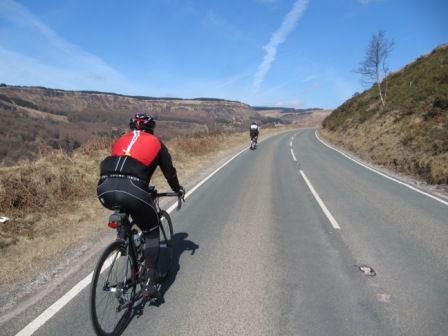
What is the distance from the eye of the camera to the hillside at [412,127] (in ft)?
51.4

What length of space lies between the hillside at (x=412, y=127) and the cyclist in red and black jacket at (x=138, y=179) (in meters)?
11.8

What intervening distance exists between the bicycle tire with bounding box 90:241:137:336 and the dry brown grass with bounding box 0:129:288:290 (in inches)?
72.3

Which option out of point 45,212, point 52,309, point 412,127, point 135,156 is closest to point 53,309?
point 52,309

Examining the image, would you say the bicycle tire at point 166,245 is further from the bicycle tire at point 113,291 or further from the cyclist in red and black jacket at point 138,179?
the bicycle tire at point 113,291

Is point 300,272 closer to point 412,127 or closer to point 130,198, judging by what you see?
point 130,198

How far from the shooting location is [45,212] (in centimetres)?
822

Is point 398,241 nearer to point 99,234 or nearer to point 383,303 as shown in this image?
point 383,303

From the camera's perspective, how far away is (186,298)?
14.1 feet

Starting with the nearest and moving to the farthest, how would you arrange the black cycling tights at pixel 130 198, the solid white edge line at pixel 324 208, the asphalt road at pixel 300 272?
1. the black cycling tights at pixel 130 198
2. the asphalt road at pixel 300 272
3. the solid white edge line at pixel 324 208

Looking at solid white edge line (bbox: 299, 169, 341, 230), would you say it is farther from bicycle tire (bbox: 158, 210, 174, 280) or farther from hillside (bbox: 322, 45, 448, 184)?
hillside (bbox: 322, 45, 448, 184)

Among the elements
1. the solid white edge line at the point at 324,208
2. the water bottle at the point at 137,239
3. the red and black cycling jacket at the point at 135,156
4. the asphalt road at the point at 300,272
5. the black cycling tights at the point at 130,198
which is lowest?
the solid white edge line at the point at 324,208

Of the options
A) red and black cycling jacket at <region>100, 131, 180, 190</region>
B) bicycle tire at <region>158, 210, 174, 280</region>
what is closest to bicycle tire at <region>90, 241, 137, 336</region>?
red and black cycling jacket at <region>100, 131, 180, 190</region>

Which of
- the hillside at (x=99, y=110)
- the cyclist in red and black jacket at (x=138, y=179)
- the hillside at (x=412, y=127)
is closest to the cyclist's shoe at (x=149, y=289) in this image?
the cyclist in red and black jacket at (x=138, y=179)

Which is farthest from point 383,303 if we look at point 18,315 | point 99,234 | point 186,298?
point 99,234
